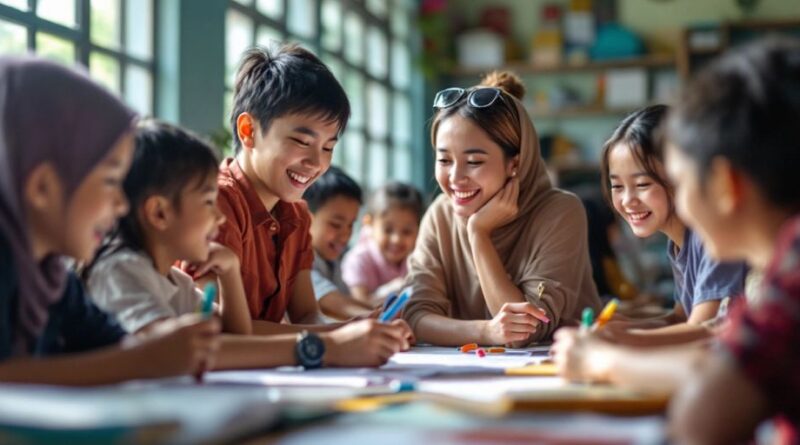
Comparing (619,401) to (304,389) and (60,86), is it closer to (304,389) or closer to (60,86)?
(304,389)

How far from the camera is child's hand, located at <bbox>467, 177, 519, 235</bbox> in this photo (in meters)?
2.40

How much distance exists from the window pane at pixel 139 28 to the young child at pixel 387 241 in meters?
1.07

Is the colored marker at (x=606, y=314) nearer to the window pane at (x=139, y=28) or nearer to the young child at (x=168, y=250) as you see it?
the young child at (x=168, y=250)

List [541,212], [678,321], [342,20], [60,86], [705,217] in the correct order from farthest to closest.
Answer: [342,20] → [541,212] → [678,321] → [60,86] → [705,217]

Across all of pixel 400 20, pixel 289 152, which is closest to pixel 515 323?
pixel 289 152

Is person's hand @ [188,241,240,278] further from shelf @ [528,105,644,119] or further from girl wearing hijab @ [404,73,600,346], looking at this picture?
shelf @ [528,105,644,119]

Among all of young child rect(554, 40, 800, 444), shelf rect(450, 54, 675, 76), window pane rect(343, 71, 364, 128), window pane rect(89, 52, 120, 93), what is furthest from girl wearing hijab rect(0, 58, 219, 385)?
shelf rect(450, 54, 675, 76)

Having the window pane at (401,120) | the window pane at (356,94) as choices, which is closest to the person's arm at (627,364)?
the window pane at (356,94)

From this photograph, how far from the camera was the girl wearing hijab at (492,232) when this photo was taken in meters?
2.35

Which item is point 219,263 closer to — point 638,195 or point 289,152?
point 289,152

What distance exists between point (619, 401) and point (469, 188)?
135cm

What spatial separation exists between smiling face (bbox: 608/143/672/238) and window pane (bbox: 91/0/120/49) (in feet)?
7.04

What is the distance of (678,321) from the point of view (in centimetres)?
232

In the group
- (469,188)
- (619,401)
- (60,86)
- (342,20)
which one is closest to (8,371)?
(60,86)
